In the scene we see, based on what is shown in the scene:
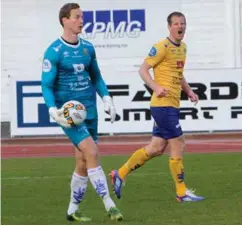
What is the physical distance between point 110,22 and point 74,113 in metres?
18.5

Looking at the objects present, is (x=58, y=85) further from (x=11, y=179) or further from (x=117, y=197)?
→ (x=11, y=179)

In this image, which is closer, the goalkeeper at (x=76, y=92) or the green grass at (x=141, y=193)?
the goalkeeper at (x=76, y=92)

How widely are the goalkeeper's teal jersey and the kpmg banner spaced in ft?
38.9

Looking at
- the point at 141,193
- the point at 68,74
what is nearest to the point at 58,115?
the point at 68,74

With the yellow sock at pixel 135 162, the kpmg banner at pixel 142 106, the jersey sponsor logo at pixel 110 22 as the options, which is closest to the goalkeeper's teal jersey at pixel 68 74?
the yellow sock at pixel 135 162

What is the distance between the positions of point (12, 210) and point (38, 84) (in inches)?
459

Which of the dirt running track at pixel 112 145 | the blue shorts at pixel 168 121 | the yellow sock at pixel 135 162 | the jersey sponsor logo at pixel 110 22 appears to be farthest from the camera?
the jersey sponsor logo at pixel 110 22

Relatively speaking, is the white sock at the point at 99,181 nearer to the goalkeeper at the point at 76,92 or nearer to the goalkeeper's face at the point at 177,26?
the goalkeeper at the point at 76,92

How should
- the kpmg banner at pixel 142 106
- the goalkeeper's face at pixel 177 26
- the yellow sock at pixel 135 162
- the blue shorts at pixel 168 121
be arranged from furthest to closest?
1. the kpmg banner at pixel 142 106
2. the yellow sock at pixel 135 162
3. the blue shorts at pixel 168 121
4. the goalkeeper's face at pixel 177 26

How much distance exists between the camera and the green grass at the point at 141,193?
31.6ft

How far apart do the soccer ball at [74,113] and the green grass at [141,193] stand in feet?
3.47

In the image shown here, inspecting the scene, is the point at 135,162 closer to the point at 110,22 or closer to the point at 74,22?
the point at 74,22

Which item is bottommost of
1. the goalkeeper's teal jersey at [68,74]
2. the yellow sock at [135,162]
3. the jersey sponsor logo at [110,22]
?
the yellow sock at [135,162]

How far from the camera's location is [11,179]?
13953 millimetres
